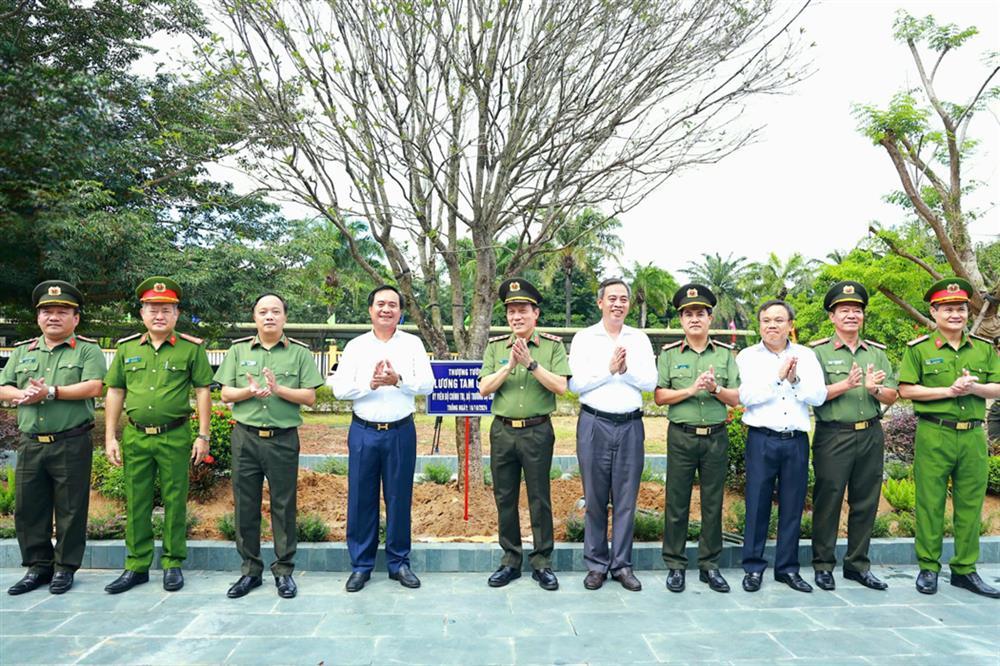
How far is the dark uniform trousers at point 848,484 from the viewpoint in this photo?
4.26m

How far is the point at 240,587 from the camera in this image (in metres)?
3.98

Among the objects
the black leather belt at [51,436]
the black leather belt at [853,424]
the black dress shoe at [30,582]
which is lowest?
the black dress shoe at [30,582]

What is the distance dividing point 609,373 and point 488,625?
1.65 meters

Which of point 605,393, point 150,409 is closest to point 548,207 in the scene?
point 605,393

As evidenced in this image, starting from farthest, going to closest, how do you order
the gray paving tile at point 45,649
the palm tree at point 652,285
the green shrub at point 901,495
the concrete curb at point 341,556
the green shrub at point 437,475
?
1. the palm tree at point 652,285
2. the green shrub at point 437,475
3. the green shrub at point 901,495
4. the concrete curb at point 341,556
5. the gray paving tile at point 45,649

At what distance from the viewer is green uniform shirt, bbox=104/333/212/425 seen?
4133 mm

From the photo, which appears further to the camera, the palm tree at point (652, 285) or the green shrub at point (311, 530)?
the palm tree at point (652, 285)

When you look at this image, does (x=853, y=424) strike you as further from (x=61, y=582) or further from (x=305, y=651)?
(x=61, y=582)

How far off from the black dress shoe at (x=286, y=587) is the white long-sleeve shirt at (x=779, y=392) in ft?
9.88

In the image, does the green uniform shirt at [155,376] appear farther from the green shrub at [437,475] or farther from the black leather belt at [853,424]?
the black leather belt at [853,424]

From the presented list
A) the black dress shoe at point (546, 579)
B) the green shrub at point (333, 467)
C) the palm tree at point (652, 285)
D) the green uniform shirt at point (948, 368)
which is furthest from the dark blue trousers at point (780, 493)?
the palm tree at point (652, 285)

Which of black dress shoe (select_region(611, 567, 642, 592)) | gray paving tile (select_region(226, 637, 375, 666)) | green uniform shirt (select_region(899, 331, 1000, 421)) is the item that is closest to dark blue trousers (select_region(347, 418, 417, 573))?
gray paving tile (select_region(226, 637, 375, 666))

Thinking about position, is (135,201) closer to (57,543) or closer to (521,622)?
(57,543)

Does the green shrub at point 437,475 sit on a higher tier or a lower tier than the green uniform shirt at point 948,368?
lower
